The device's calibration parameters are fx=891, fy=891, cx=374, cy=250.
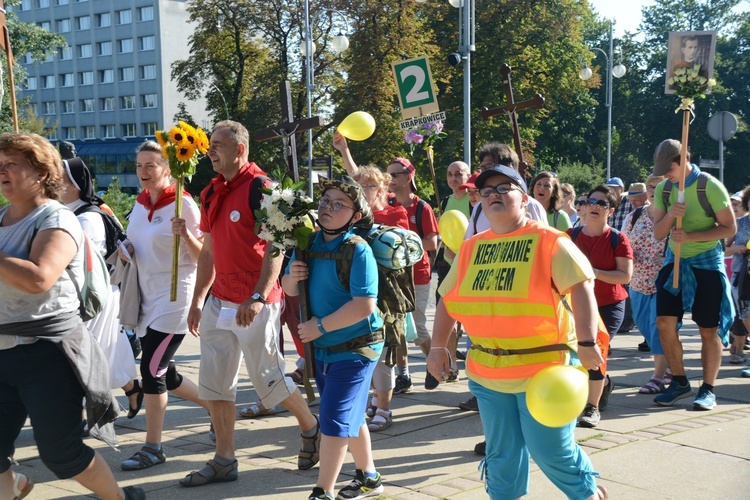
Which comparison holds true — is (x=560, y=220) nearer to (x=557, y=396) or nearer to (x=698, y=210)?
(x=698, y=210)

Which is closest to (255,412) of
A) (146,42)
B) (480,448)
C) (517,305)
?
(480,448)

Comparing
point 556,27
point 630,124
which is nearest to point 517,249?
point 556,27

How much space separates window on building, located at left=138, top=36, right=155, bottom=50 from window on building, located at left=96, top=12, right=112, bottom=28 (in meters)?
3.96

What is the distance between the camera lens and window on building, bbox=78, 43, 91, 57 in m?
83.3

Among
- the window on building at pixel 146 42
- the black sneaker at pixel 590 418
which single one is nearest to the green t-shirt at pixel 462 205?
the black sneaker at pixel 590 418

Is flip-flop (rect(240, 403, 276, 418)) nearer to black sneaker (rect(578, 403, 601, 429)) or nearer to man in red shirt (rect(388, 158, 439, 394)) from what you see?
man in red shirt (rect(388, 158, 439, 394))

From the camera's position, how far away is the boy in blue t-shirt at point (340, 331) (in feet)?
14.9

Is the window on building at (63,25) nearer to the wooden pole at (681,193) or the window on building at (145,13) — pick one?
the window on building at (145,13)

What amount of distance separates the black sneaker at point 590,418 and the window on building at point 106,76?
81.2 metres

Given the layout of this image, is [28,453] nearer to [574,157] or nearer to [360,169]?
[360,169]

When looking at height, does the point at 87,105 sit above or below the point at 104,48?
below

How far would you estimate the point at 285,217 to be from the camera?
4715 millimetres

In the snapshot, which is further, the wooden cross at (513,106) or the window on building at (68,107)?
the window on building at (68,107)

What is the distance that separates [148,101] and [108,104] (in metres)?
5.70
